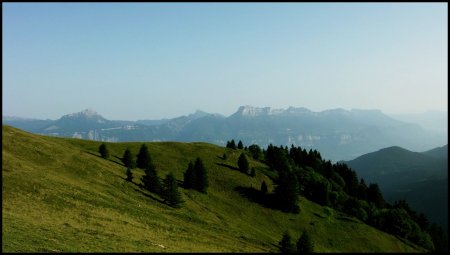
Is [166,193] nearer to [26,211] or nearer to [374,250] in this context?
[26,211]

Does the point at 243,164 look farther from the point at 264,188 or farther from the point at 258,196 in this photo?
the point at 258,196

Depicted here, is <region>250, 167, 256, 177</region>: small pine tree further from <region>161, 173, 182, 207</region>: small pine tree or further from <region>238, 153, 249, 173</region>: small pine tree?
<region>161, 173, 182, 207</region>: small pine tree

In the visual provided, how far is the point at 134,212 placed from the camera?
57.0 m

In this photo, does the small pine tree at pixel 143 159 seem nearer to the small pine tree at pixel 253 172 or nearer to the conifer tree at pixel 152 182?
the conifer tree at pixel 152 182

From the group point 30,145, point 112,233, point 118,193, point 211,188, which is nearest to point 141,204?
point 118,193

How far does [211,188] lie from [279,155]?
3968 centimetres

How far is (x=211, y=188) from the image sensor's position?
9394 cm

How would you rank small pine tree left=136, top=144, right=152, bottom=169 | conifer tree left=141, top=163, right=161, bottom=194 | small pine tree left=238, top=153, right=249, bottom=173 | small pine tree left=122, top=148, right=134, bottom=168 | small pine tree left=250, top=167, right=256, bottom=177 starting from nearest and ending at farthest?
conifer tree left=141, top=163, right=161, bottom=194, small pine tree left=122, top=148, right=134, bottom=168, small pine tree left=136, top=144, right=152, bottom=169, small pine tree left=250, top=167, right=256, bottom=177, small pine tree left=238, top=153, right=249, bottom=173

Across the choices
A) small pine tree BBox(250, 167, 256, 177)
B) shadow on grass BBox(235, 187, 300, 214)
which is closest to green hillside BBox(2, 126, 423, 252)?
small pine tree BBox(250, 167, 256, 177)

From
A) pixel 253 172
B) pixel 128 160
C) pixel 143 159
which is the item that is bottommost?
pixel 253 172

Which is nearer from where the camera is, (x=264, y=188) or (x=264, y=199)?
(x=264, y=199)

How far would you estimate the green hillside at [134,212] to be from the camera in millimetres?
39719

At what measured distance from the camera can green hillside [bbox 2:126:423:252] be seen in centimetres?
3972

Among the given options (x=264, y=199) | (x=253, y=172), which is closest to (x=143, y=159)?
(x=253, y=172)
